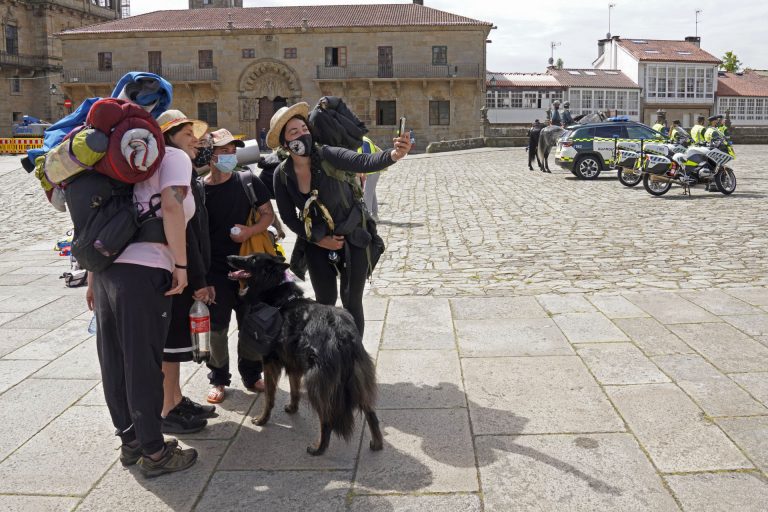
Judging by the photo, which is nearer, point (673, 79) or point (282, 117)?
point (282, 117)

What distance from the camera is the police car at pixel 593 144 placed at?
59.6ft

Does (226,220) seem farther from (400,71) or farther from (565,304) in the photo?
(400,71)

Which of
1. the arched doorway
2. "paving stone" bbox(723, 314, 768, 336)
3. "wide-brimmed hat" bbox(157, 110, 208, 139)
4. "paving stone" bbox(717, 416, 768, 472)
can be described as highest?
the arched doorway

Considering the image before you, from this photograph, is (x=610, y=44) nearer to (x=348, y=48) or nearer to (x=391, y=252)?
(x=348, y=48)

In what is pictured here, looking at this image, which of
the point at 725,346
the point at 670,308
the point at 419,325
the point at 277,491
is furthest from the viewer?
the point at 670,308

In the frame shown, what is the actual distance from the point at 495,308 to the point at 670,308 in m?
1.49

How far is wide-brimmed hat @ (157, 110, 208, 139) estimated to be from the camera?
354 cm

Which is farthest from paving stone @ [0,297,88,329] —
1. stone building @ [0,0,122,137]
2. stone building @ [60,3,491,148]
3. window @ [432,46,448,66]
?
stone building @ [0,0,122,137]

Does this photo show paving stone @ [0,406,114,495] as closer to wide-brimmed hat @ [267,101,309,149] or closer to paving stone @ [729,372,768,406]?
wide-brimmed hat @ [267,101,309,149]

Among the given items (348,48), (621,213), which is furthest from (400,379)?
(348,48)

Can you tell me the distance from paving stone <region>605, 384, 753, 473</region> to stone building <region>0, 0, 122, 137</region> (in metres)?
54.9

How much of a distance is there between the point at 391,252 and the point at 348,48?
37.7 meters

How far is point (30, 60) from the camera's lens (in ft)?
175

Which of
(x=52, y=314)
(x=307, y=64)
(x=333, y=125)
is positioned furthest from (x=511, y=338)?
(x=307, y=64)
